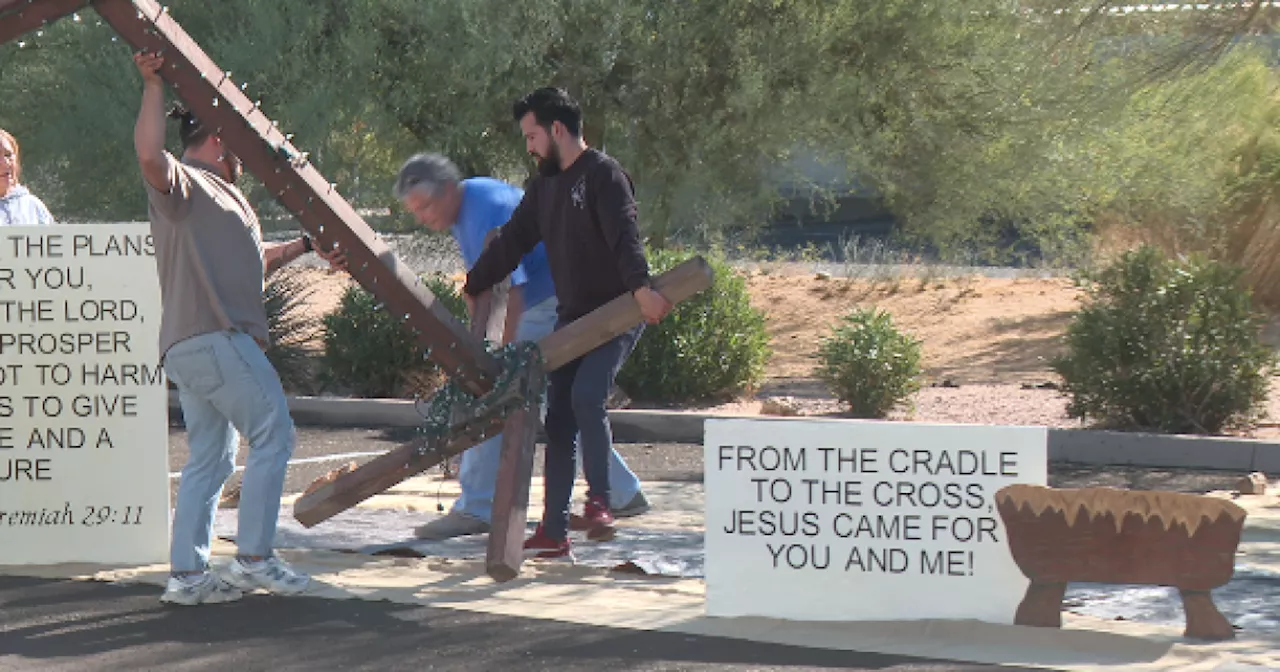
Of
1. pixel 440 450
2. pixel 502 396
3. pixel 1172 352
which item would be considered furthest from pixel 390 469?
pixel 1172 352

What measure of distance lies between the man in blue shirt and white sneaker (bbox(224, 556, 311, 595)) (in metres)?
1.17

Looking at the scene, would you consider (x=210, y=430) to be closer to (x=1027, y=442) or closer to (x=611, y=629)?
(x=611, y=629)

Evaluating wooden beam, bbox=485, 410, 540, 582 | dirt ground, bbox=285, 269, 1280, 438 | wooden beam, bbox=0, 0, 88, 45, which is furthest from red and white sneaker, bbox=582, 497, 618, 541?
dirt ground, bbox=285, 269, 1280, 438

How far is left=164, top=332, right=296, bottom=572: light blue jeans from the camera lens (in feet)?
21.9

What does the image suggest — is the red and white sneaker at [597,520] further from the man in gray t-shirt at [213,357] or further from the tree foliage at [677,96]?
the tree foliage at [677,96]

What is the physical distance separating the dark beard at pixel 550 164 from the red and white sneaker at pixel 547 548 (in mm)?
1373

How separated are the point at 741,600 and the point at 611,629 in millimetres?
456

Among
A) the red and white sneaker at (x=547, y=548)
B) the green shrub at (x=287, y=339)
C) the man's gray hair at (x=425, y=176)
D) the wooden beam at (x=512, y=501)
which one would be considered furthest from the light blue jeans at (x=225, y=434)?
the green shrub at (x=287, y=339)

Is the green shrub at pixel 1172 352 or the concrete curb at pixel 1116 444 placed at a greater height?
the green shrub at pixel 1172 352

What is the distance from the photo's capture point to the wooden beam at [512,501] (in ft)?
23.2

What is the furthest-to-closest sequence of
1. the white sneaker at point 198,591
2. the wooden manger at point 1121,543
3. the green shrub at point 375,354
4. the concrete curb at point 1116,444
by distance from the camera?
the green shrub at point 375,354
the concrete curb at point 1116,444
the white sneaker at point 198,591
the wooden manger at point 1121,543

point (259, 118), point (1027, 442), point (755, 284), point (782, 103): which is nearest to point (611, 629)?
point (1027, 442)

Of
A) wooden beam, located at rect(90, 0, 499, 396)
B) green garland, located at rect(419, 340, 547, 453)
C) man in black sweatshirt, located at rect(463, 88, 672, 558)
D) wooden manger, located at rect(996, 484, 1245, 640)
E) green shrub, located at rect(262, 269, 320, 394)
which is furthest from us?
green shrub, located at rect(262, 269, 320, 394)

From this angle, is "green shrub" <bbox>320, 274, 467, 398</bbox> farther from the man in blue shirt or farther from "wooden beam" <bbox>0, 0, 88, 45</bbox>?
"wooden beam" <bbox>0, 0, 88, 45</bbox>
